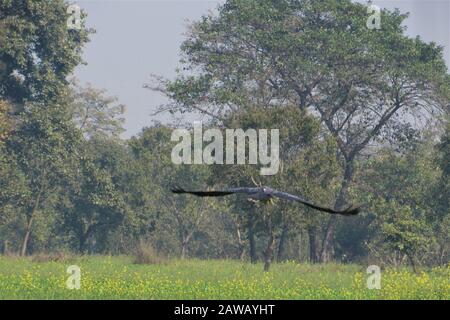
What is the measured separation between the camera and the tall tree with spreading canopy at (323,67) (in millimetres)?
51719

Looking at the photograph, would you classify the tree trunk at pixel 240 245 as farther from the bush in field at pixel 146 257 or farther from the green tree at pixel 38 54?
the bush in field at pixel 146 257

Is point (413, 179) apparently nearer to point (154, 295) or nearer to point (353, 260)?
point (353, 260)

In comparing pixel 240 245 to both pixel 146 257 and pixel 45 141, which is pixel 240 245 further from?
pixel 146 257

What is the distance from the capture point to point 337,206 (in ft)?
165

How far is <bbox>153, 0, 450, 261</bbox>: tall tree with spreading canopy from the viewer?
51719 millimetres

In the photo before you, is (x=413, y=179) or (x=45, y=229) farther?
(x=45, y=229)

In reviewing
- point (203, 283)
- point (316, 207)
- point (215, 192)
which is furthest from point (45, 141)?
point (316, 207)

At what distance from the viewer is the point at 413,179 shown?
169ft

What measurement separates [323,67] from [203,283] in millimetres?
25192

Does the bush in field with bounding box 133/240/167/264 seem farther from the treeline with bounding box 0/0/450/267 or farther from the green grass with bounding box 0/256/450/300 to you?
the treeline with bounding box 0/0/450/267

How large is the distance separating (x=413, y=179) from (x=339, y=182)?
401 cm
